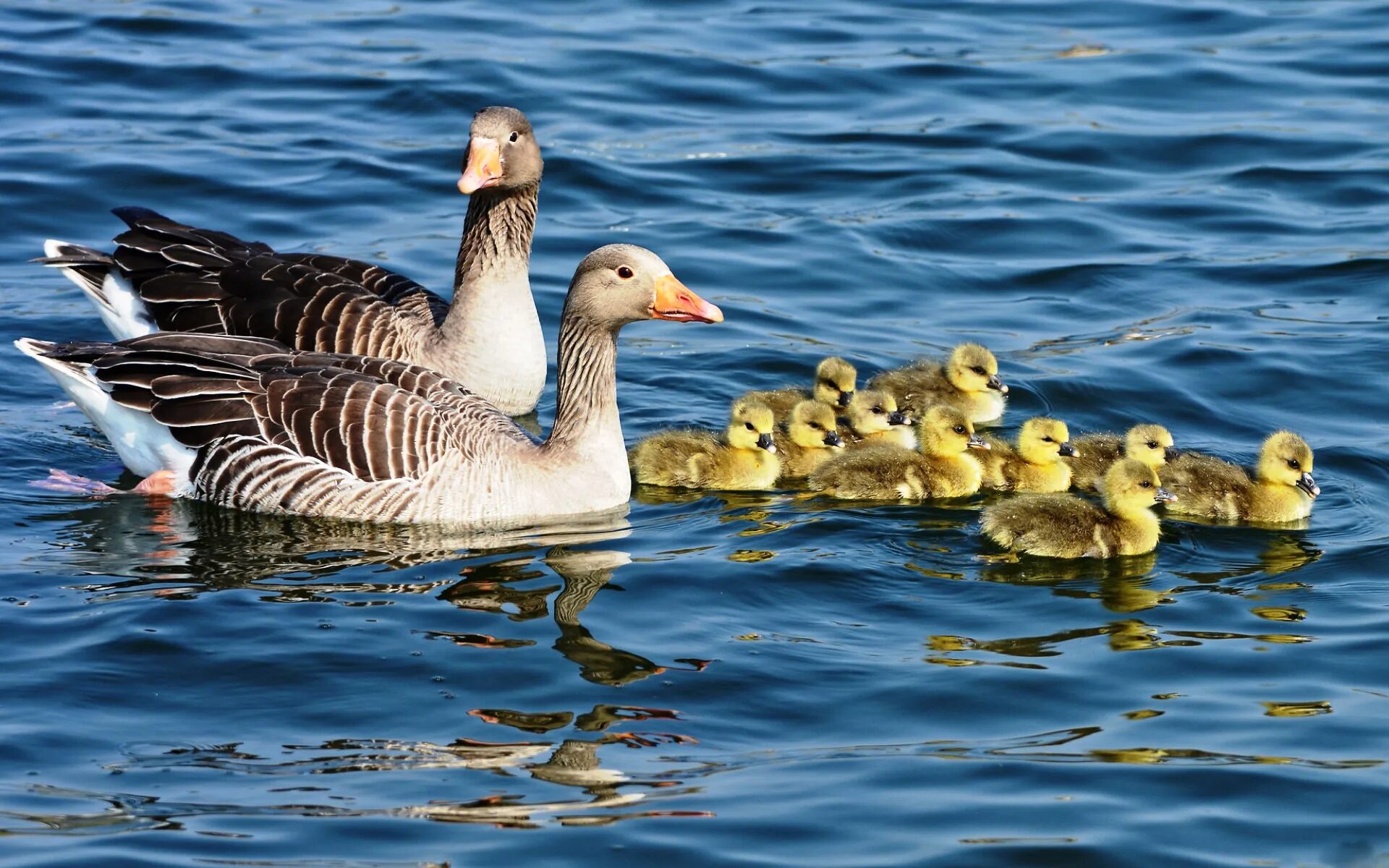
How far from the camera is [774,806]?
7.19m

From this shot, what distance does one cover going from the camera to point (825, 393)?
11859 millimetres

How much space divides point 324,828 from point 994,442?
222 inches

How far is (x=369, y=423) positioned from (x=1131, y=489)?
13.8 feet

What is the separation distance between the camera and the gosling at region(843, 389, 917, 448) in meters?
11.6

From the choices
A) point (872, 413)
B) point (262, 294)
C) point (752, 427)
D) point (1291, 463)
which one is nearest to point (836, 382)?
Answer: point (872, 413)

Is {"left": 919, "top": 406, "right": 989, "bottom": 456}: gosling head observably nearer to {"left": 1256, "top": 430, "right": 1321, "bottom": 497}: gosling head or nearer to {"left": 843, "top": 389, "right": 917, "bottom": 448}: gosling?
{"left": 843, "top": 389, "right": 917, "bottom": 448}: gosling

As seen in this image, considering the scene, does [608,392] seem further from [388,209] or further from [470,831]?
[388,209]

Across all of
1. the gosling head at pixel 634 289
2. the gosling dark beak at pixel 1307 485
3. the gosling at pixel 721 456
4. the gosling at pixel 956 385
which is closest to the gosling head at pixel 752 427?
the gosling at pixel 721 456

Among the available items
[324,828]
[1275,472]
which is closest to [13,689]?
[324,828]

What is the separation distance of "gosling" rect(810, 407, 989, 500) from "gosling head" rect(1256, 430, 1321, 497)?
1.68 meters

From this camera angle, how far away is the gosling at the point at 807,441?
11281 mm

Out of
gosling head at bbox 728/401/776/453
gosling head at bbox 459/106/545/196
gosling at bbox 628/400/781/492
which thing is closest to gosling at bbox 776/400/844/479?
gosling at bbox 628/400/781/492

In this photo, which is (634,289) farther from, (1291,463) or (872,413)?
(1291,463)

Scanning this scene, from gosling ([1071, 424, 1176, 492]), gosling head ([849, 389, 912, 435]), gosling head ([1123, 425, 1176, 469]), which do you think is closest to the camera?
gosling head ([1123, 425, 1176, 469])
